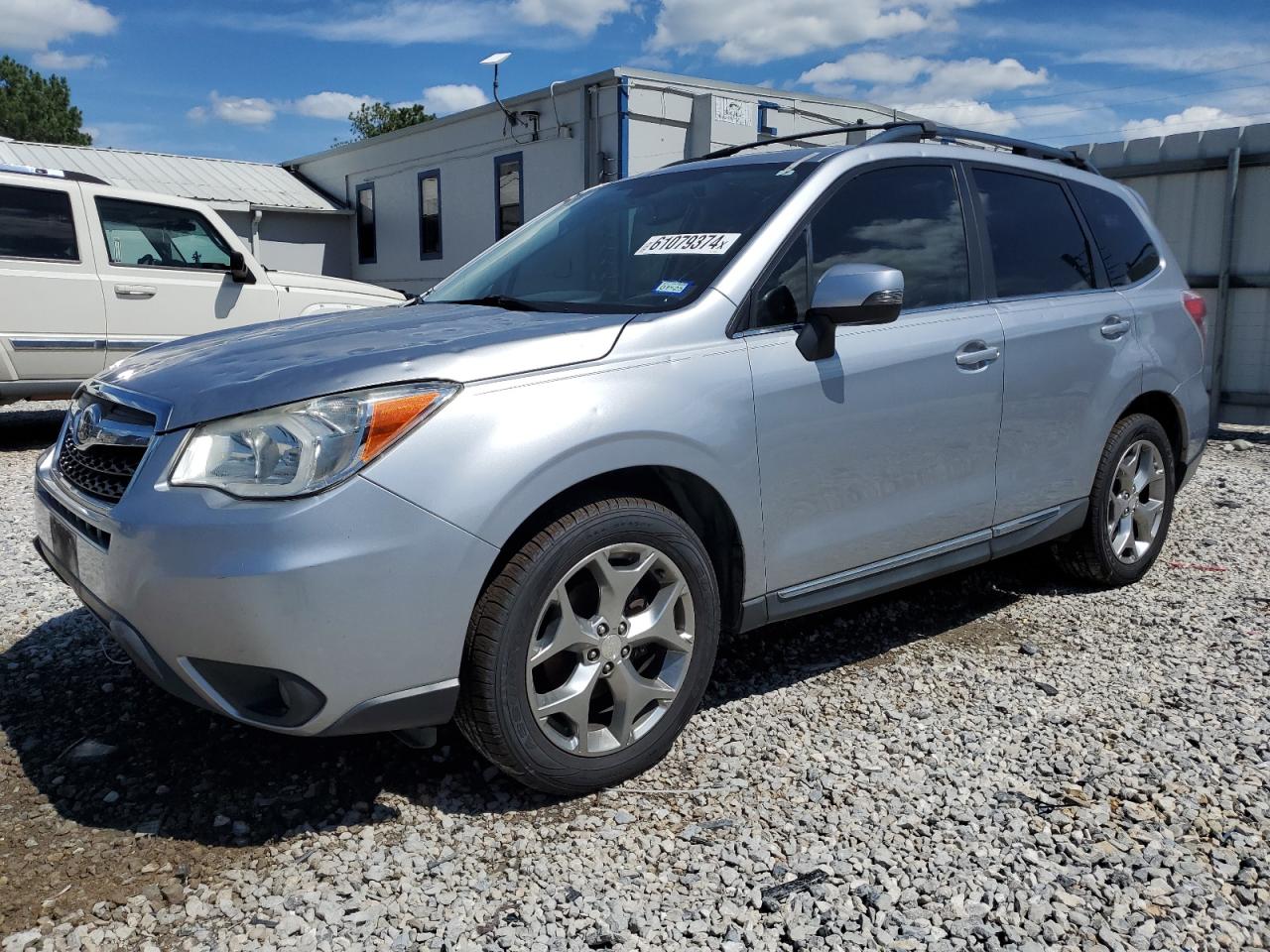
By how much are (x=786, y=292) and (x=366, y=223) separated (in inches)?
727

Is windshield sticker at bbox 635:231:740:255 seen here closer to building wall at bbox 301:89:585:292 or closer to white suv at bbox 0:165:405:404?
white suv at bbox 0:165:405:404

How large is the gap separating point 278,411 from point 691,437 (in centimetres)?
107

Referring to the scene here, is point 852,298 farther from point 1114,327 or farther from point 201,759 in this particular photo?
point 201,759

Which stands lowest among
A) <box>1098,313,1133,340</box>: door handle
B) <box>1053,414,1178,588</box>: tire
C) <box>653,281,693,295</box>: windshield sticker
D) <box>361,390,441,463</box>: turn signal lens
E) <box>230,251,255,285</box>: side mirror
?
<box>1053,414,1178,588</box>: tire

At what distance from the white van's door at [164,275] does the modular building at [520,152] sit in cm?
485

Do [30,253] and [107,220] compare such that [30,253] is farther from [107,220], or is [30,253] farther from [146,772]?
[146,772]

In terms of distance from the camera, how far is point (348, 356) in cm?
262

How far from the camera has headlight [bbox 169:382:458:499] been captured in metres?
2.36

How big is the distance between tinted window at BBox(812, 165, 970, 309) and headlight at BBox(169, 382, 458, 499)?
59.3 inches

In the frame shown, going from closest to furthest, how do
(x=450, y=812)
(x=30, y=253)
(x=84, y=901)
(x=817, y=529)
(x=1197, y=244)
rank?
(x=84, y=901)
(x=450, y=812)
(x=817, y=529)
(x=30, y=253)
(x=1197, y=244)

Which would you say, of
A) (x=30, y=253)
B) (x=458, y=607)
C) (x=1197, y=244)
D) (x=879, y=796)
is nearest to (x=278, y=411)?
(x=458, y=607)

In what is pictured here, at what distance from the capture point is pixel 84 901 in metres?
2.39

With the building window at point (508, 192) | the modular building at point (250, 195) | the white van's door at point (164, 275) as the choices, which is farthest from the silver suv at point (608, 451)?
the modular building at point (250, 195)

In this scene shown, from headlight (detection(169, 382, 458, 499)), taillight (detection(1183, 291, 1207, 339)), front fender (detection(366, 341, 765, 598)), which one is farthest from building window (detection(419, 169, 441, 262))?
headlight (detection(169, 382, 458, 499))
